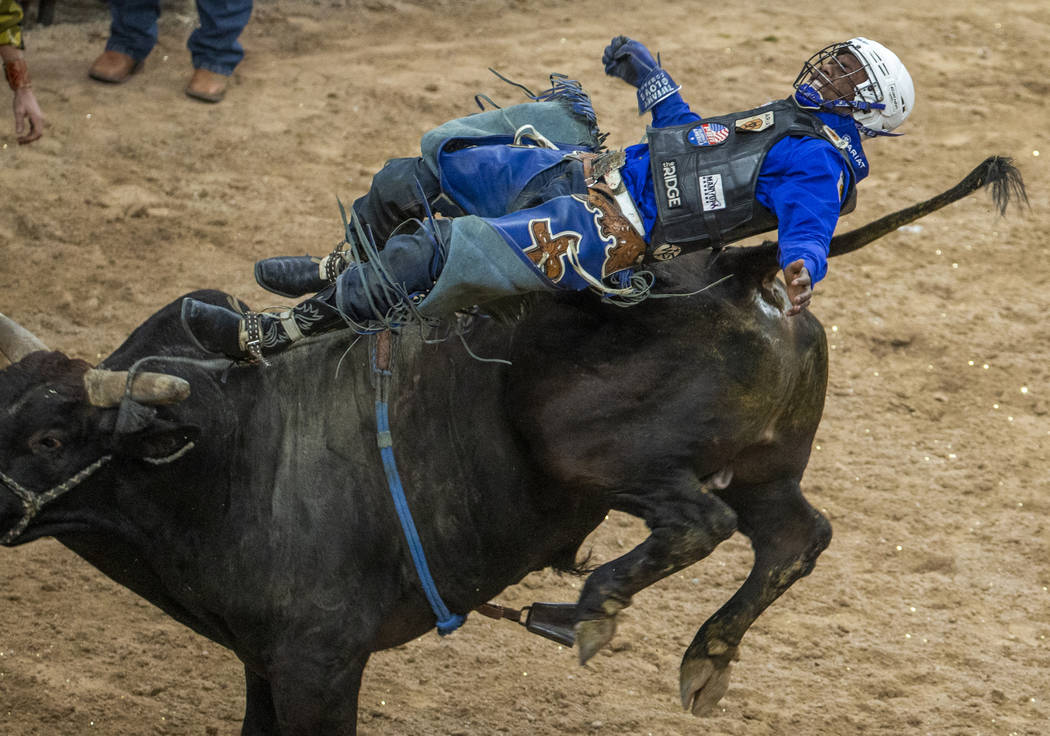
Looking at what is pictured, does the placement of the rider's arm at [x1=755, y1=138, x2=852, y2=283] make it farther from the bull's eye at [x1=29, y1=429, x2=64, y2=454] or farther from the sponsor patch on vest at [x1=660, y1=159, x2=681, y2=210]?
the bull's eye at [x1=29, y1=429, x2=64, y2=454]

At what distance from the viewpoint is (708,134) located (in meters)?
3.54

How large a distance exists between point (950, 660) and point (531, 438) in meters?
2.47

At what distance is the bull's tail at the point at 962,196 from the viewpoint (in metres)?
3.61

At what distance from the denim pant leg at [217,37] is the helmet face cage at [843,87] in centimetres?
658

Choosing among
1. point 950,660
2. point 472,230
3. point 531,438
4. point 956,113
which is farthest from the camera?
point 956,113

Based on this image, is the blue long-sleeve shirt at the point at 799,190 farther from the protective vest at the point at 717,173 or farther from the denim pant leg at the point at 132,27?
the denim pant leg at the point at 132,27

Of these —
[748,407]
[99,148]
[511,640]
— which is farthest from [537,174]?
[99,148]

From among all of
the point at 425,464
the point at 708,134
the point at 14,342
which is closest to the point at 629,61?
the point at 708,134

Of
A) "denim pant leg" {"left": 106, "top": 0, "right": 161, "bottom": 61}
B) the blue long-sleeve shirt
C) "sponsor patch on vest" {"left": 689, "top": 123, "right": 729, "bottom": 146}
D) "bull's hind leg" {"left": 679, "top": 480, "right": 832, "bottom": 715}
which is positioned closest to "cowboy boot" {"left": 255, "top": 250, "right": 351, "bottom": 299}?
the blue long-sleeve shirt

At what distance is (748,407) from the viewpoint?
139 inches

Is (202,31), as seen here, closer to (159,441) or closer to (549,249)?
(159,441)

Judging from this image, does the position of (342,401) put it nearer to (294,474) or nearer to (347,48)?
(294,474)

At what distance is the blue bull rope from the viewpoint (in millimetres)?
3736

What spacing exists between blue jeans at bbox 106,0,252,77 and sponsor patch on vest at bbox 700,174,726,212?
661 centimetres
